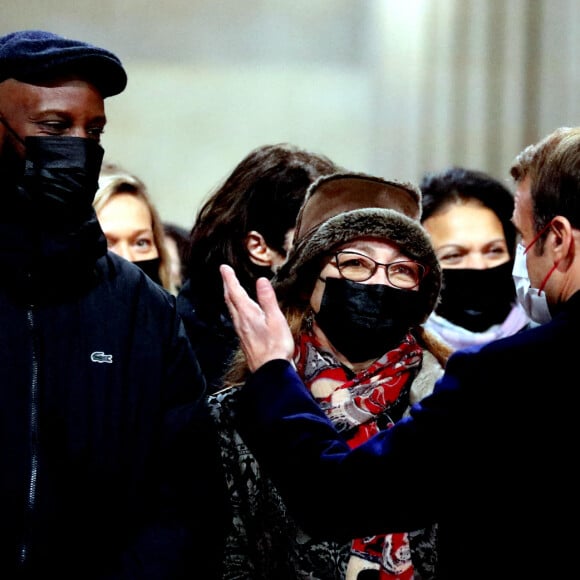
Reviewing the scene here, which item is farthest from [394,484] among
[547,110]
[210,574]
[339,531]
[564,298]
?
[547,110]

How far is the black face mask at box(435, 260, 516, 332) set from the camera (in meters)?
3.61

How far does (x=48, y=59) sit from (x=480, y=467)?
4.10 ft

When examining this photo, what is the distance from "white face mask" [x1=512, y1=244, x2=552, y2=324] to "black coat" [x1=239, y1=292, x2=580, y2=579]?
1.56 feet

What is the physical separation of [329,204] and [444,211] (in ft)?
3.46

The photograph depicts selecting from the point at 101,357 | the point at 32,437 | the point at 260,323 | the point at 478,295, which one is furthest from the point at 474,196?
the point at 32,437

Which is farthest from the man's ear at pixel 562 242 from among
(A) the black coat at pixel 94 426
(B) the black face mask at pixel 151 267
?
(B) the black face mask at pixel 151 267

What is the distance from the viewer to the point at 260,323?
7.02ft

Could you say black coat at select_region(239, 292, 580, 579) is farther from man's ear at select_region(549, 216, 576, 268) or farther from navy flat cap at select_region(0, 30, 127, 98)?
navy flat cap at select_region(0, 30, 127, 98)

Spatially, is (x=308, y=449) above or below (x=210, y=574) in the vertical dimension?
above

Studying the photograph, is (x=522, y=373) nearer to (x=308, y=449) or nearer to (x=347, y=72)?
(x=308, y=449)

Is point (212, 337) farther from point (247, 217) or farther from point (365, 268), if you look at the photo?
point (365, 268)

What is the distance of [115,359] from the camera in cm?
215

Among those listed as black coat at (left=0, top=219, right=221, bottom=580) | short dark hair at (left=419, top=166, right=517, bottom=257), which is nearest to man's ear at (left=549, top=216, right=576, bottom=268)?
black coat at (left=0, top=219, right=221, bottom=580)

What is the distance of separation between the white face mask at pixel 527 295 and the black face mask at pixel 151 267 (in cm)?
170
